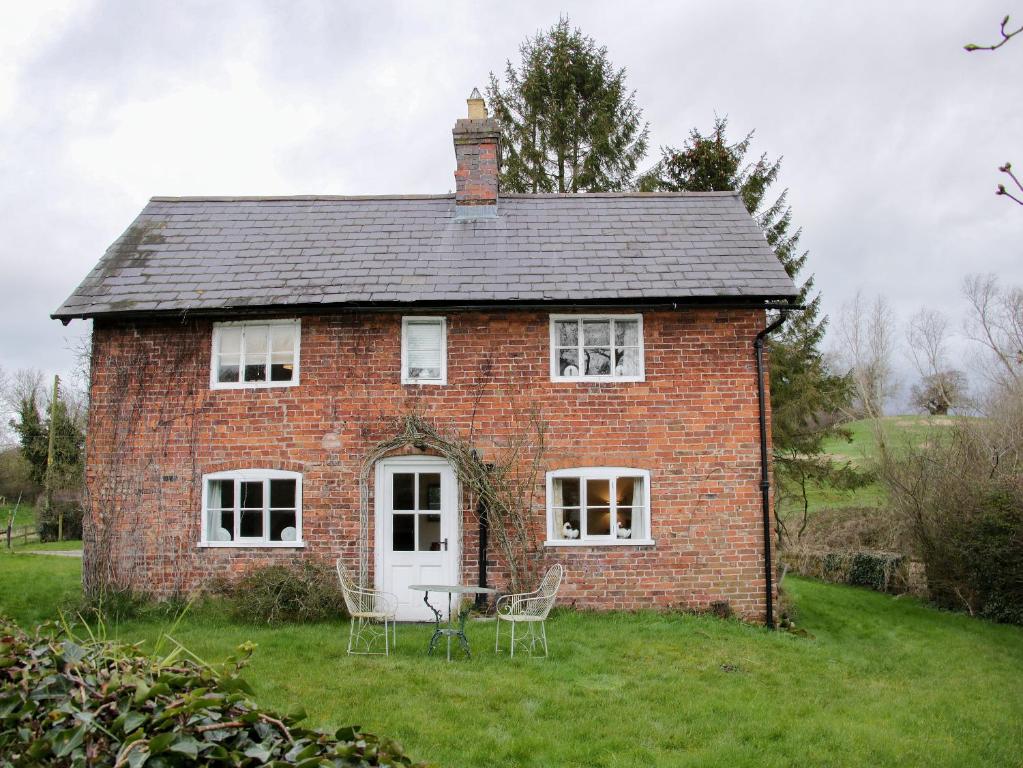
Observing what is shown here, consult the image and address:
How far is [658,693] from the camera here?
7938 millimetres

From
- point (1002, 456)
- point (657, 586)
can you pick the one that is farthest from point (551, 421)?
point (1002, 456)

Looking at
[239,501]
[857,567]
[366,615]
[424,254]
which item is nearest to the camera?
[366,615]

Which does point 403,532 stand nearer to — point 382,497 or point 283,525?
point 382,497

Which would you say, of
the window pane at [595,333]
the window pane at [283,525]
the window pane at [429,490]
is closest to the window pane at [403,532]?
the window pane at [429,490]

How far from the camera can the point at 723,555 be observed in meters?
11.7

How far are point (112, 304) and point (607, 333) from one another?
302 inches

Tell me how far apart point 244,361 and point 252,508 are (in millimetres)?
2282

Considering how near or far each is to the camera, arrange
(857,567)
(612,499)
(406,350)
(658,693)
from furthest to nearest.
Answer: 1. (857,567)
2. (406,350)
3. (612,499)
4. (658,693)

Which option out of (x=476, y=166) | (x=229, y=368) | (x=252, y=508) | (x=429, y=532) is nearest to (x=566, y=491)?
→ (x=429, y=532)

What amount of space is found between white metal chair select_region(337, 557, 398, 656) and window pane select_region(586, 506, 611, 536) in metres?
3.06

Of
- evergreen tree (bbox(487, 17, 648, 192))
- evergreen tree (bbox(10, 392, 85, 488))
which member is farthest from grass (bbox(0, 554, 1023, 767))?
evergreen tree (bbox(10, 392, 85, 488))

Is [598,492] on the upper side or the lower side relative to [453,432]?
lower

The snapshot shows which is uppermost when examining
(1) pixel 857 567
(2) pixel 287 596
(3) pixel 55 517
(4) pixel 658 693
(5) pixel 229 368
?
(5) pixel 229 368

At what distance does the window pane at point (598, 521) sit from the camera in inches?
466
